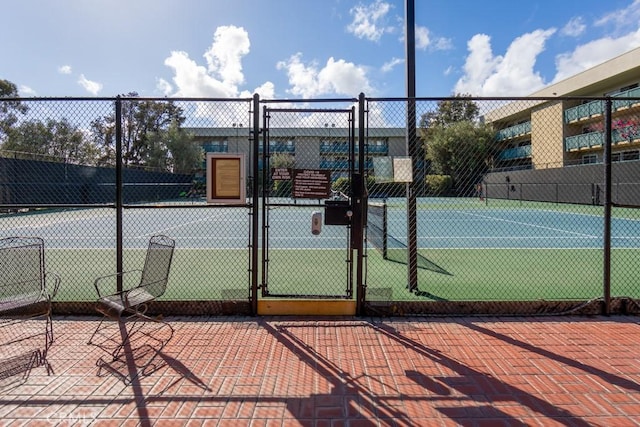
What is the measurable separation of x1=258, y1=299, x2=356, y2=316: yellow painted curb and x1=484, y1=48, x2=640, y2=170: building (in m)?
18.9

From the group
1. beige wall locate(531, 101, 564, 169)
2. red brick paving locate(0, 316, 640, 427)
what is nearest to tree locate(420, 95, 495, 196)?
beige wall locate(531, 101, 564, 169)

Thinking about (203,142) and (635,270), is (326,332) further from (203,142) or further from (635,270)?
(203,142)

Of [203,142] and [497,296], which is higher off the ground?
[203,142]

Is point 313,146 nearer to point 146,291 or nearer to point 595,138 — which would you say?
point 146,291

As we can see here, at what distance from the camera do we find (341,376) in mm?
3439

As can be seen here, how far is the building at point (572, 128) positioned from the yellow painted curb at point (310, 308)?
61.9ft

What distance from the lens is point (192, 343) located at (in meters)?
4.12

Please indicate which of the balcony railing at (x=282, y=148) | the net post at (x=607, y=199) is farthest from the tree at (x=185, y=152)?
the net post at (x=607, y=199)

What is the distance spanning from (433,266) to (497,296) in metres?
1.99

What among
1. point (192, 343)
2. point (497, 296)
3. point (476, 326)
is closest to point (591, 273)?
point (497, 296)

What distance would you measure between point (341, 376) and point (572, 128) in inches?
1153

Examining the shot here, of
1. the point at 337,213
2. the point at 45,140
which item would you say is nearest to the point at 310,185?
the point at 337,213

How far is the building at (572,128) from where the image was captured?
2222cm

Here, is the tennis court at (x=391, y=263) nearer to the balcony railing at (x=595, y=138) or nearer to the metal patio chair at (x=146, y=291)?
the metal patio chair at (x=146, y=291)
